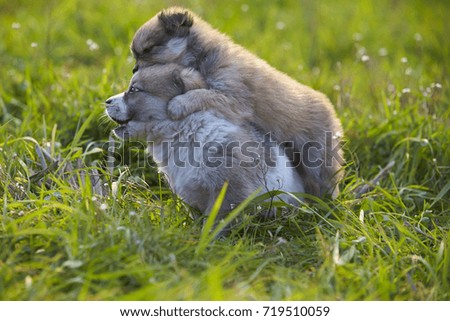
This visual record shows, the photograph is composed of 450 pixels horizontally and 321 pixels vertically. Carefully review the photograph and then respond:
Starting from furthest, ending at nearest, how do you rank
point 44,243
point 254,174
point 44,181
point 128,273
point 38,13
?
point 38,13, point 44,181, point 254,174, point 44,243, point 128,273

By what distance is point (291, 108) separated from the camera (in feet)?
14.0

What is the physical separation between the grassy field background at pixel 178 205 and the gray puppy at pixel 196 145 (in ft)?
0.56

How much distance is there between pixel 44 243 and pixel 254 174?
1.22 metres

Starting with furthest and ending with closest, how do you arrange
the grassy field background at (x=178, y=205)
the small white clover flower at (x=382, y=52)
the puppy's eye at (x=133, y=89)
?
1. the small white clover flower at (x=382, y=52)
2. the puppy's eye at (x=133, y=89)
3. the grassy field background at (x=178, y=205)

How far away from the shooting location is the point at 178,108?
403 centimetres

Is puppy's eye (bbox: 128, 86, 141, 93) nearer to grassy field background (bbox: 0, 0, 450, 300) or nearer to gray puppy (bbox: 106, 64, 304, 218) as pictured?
gray puppy (bbox: 106, 64, 304, 218)

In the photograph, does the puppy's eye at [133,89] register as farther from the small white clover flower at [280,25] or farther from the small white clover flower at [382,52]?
the small white clover flower at [382,52]

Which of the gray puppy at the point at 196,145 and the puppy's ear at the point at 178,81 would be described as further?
the puppy's ear at the point at 178,81

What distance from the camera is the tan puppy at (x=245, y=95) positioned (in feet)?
13.3

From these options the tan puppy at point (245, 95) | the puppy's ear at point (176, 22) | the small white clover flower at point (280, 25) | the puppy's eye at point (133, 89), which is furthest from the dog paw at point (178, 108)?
the small white clover flower at point (280, 25)

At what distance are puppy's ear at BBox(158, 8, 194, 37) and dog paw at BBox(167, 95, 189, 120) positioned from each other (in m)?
0.46

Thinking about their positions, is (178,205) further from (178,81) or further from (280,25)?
(280,25)
